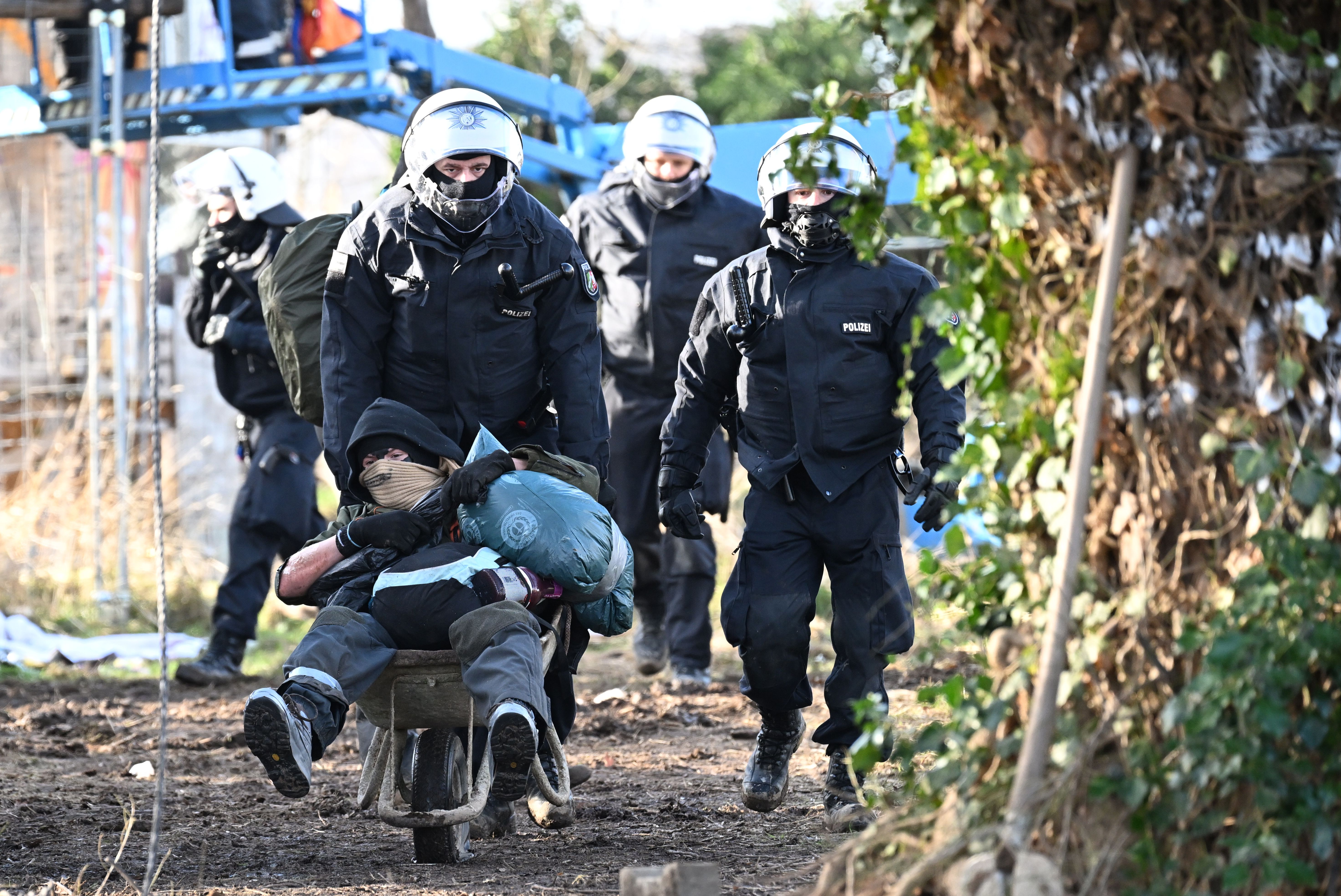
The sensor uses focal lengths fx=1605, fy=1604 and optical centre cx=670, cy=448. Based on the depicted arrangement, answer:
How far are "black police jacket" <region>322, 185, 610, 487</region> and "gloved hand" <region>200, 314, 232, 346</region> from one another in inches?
102

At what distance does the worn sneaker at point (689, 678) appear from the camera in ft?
24.9

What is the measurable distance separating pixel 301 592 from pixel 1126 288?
2465 millimetres

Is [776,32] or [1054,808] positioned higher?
[776,32]

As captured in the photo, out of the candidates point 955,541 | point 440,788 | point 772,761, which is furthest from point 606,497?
point 955,541

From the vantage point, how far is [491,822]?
485cm

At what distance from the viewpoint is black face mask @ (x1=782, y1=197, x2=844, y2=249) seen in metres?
5.03

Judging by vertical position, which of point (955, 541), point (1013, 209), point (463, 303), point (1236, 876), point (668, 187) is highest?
point (668, 187)

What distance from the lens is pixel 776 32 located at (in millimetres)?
20453

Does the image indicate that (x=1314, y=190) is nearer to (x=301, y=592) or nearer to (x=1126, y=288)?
(x=1126, y=288)

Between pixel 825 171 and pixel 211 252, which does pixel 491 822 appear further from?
pixel 211 252

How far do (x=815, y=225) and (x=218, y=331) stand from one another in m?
3.63

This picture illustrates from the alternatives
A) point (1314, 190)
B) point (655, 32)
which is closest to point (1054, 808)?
point (1314, 190)

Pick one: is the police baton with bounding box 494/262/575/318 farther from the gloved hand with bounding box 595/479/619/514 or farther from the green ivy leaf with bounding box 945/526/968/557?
the green ivy leaf with bounding box 945/526/968/557

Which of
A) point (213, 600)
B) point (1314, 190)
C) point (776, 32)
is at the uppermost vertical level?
point (776, 32)
